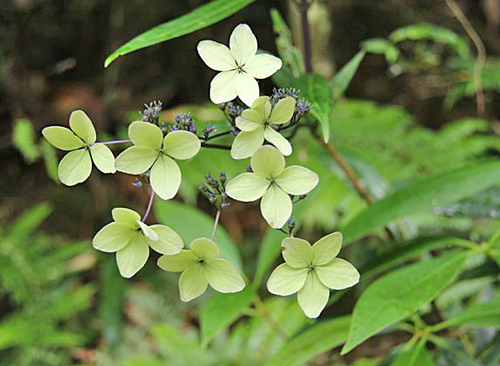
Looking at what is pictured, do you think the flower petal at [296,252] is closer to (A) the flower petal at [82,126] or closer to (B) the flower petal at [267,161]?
(B) the flower petal at [267,161]

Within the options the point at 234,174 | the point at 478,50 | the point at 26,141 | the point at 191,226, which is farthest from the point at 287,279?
the point at 26,141

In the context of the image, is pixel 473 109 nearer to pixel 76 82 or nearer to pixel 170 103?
pixel 170 103

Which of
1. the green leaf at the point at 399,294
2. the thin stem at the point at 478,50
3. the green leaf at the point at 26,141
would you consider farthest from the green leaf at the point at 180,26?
the green leaf at the point at 26,141

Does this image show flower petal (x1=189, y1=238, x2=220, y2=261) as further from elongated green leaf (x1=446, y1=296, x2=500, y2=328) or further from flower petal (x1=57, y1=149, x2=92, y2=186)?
elongated green leaf (x1=446, y1=296, x2=500, y2=328)

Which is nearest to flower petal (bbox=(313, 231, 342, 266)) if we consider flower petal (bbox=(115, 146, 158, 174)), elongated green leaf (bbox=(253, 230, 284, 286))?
flower petal (bbox=(115, 146, 158, 174))

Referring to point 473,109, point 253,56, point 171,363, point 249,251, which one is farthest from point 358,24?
point 253,56

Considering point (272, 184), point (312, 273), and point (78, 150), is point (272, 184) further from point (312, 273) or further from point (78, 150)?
point (78, 150)
